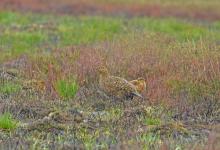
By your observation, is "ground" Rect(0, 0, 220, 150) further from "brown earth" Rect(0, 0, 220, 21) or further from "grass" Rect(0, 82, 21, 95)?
"brown earth" Rect(0, 0, 220, 21)

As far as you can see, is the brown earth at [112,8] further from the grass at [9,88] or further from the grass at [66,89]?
the grass at [66,89]

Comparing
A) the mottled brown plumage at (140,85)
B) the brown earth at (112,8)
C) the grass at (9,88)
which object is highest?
the mottled brown plumage at (140,85)

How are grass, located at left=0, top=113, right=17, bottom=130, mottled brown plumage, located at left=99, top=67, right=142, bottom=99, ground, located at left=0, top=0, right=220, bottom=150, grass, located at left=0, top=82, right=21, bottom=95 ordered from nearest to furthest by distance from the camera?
ground, located at left=0, top=0, right=220, bottom=150 → grass, located at left=0, top=113, right=17, bottom=130 → mottled brown plumage, located at left=99, top=67, right=142, bottom=99 → grass, located at left=0, top=82, right=21, bottom=95

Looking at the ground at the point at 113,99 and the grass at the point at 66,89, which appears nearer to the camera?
the ground at the point at 113,99

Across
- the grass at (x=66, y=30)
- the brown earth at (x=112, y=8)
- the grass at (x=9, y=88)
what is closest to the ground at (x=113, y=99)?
the grass at (x=9, y=88)

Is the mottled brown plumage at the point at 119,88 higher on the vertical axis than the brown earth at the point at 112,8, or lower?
higher

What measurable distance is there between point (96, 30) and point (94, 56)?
6.76 metres

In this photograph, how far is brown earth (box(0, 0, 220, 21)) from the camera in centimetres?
2255

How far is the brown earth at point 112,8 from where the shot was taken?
74.0 ft

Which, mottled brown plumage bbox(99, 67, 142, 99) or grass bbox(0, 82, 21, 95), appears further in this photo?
grass bbox(0, 82, 21, 95)

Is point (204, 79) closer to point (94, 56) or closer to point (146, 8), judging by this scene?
point (94, 56)

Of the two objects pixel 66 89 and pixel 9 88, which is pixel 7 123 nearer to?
pixel 66 89

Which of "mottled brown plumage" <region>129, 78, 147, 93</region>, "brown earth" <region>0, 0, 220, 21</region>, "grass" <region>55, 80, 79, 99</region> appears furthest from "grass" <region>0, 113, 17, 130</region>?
"brown earth" <region>0, 0, 220, 21</region>

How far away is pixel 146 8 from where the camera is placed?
907 inches
